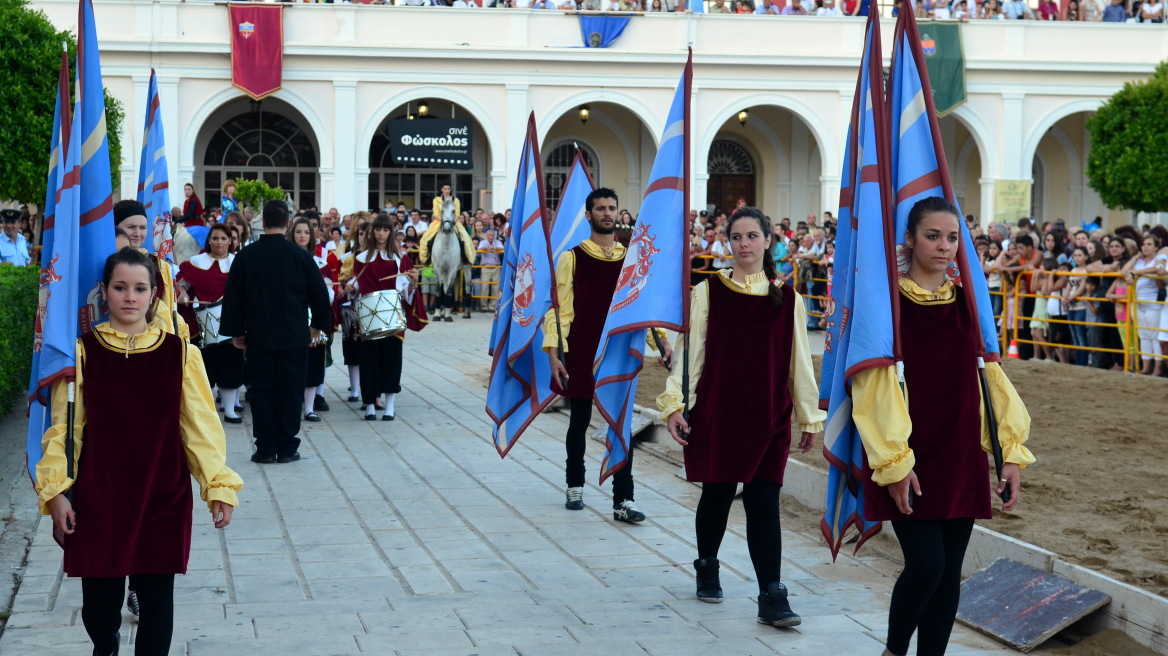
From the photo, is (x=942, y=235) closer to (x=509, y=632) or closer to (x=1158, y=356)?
(x=509, y=632)

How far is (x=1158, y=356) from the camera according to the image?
1293 centimetres

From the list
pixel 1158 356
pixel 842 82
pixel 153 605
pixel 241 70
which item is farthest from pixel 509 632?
pixel 842 82

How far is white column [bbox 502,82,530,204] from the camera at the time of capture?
95.6 ft

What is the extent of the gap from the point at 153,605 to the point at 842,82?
1094 inches

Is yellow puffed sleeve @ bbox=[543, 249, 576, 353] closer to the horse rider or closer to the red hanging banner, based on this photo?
the horse rider

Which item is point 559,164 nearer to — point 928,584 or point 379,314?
point 379,314

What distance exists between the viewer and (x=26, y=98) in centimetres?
1641

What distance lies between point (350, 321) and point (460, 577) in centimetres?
546

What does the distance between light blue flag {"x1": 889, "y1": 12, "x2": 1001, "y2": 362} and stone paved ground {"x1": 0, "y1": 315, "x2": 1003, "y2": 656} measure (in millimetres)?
1568

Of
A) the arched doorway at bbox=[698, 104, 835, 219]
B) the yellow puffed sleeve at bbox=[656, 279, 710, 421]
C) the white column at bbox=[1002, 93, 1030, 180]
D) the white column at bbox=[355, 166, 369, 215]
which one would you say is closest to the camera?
the yellow puffed sleeve at bbox=[656, 279, 710, 421]

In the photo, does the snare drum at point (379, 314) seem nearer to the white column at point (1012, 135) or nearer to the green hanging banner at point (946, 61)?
the green hanging banner at point (946, 61)

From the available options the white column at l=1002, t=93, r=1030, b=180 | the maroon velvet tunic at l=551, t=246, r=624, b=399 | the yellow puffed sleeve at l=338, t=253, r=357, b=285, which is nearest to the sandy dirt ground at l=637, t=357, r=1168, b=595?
the maroon velvet tunic at l=551, t=246, r=624, b=399

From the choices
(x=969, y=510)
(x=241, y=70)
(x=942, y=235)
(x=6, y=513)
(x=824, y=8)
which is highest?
(x=824, y=8)

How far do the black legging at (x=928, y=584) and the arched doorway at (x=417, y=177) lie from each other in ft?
87.4
